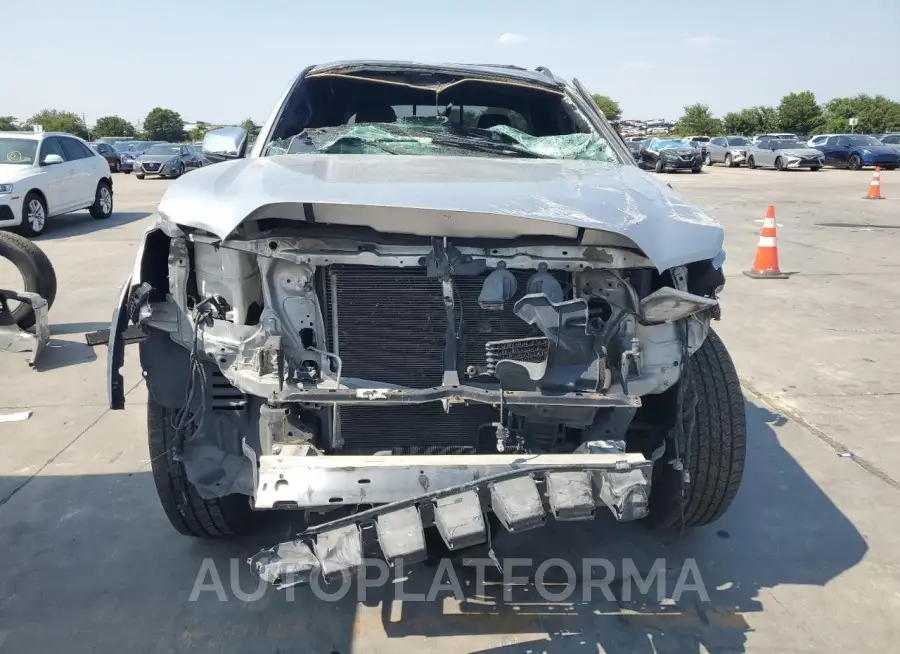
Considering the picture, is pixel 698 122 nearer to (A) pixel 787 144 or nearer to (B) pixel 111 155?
(A) pixel 787 144

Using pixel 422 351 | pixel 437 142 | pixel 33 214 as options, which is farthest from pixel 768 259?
pixel 33 214

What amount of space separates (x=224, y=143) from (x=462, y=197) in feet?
6.50

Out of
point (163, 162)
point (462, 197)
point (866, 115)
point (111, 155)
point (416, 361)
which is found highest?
point (866, 115)

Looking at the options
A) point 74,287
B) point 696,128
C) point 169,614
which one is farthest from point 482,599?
point 696,128

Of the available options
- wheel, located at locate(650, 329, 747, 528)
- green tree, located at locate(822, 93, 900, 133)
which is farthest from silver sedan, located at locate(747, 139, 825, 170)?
wheel, located at locate(650, 329, 747, 528)

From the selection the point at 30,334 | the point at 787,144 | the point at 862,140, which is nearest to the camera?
the point at 30,334

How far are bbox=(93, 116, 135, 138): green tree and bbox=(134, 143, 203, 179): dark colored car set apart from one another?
137ft

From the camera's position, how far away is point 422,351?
2467mm

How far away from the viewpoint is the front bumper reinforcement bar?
2.12 metres

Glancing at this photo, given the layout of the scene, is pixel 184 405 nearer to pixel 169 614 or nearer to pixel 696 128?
pixel 169 614

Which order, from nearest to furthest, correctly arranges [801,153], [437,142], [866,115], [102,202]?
1. [437,142]
2. [102,202]
3. [801,153]
4. [866,115]

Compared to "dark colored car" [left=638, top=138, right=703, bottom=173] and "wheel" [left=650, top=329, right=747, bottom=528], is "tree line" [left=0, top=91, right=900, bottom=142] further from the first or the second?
"wheel" [left=650, top=329, right=747, bottom=528]

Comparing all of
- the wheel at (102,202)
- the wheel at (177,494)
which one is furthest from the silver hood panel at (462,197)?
the wheel at (102,202)

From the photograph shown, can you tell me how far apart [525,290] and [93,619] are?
6.12ft
